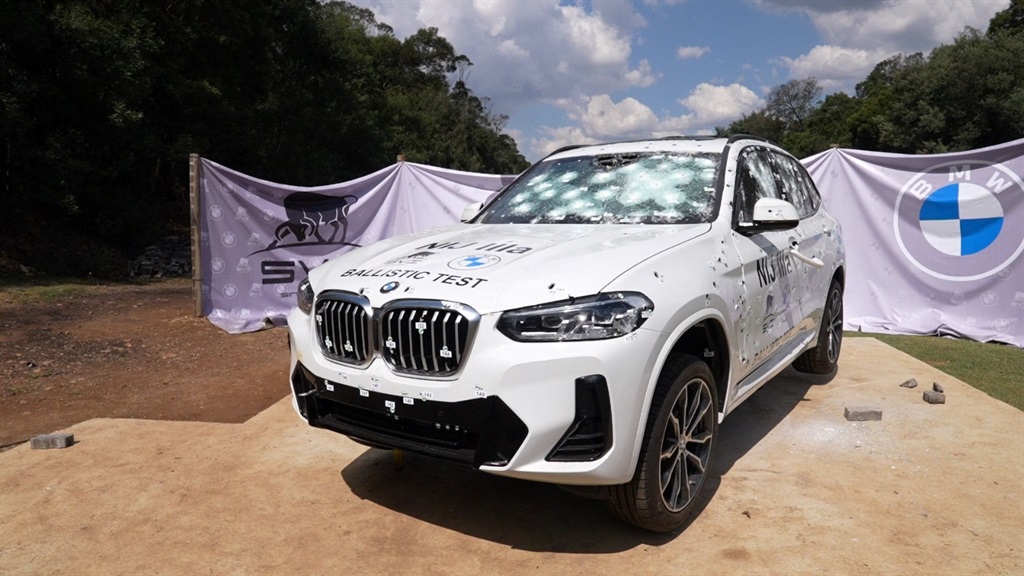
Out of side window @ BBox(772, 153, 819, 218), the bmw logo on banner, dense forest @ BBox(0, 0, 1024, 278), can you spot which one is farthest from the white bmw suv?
dense forest @ BBox(0, 0, 1024, 278)

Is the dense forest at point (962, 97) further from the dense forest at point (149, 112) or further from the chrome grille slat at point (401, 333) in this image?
the chrome grille slat at point (401, 333)

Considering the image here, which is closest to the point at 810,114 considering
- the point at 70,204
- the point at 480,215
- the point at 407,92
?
the point at 407,92

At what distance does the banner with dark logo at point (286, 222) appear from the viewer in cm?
842

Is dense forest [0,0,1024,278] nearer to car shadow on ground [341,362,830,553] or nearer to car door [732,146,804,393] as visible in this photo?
car shadow on ground [341,362,830,553]

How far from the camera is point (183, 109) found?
22.1 metres

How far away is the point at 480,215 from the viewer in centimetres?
457

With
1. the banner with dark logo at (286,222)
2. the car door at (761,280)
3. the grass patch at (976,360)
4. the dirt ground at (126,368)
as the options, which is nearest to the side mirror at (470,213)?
the car door at (761,280)

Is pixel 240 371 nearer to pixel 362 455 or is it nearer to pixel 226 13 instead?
pixel 362 455

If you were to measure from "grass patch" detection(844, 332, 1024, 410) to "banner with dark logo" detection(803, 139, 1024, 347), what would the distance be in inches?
13.7

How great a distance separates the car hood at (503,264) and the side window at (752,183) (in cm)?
55

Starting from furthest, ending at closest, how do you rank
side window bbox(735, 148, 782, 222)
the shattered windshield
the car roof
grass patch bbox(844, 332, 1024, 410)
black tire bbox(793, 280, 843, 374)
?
grass patch bbox(844, 332, 1024, 410), black tire bbox(793, 280, 843, 374), the car roof, side window bbox(735, 148, 782, 222), the shattered windshield

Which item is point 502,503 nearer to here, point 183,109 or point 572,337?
point 572,337

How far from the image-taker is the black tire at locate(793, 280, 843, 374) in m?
5.56

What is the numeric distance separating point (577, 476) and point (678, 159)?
232 cm
